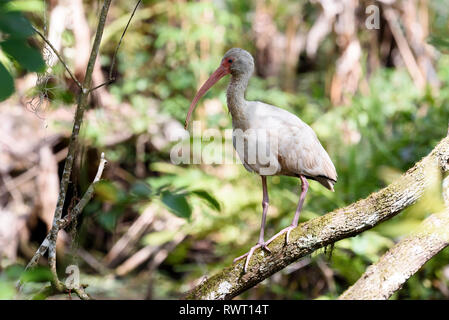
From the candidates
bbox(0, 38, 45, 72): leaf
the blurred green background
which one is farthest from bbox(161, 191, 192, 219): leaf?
the blurred green background

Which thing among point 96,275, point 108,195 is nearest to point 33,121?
point 96,275

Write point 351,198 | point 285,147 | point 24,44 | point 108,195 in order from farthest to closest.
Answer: point 351,198 → point 285,147 → point 108,195 → point 24,44

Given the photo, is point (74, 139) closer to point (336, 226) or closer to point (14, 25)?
point (14, 25)

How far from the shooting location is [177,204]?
4.50ft

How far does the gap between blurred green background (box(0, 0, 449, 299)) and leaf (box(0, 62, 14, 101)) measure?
10.7ft

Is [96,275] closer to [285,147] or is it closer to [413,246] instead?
[285,147]

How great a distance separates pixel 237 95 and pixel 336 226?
92 centimetres

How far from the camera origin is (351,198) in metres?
4.93

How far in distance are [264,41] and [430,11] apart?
264 cm

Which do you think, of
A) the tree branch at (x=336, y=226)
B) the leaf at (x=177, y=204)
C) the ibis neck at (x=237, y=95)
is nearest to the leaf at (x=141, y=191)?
the leaf at (x=177, y=204)

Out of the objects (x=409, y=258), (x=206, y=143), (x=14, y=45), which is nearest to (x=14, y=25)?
(x=14, y=45)

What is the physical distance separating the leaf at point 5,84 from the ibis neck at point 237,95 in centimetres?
175

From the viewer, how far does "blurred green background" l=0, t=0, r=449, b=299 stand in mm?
5031
